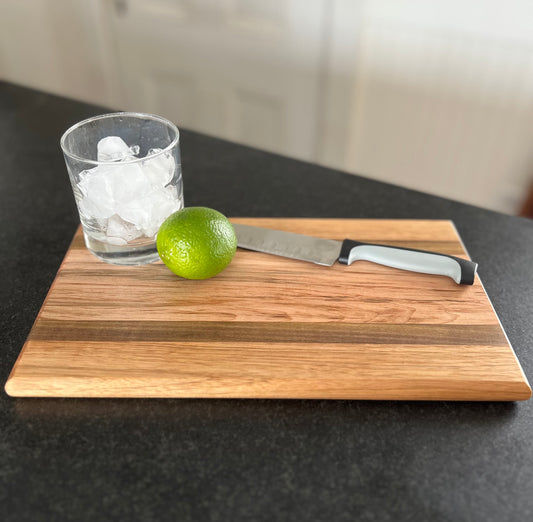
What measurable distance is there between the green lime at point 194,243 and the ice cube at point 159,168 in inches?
2.6

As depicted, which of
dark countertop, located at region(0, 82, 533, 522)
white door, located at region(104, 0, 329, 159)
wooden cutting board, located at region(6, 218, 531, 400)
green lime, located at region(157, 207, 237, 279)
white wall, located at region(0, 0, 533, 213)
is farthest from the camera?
white door, located at region(104, 0, 329, 159)

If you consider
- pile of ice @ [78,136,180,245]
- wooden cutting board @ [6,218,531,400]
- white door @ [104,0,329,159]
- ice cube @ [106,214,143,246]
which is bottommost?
white door @ [104,0,329,159]

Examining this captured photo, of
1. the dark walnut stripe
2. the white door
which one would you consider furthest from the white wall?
the dark walnut stripe

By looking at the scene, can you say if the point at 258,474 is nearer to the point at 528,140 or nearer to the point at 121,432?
the point at 121,432

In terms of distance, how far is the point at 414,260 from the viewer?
90cm

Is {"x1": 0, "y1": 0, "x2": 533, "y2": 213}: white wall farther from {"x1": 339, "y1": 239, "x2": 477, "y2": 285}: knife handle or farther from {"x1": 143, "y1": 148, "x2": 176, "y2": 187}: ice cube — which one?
{"x1": 143, "y1": 148, "x2": 176, "y2": 187}: ice cube

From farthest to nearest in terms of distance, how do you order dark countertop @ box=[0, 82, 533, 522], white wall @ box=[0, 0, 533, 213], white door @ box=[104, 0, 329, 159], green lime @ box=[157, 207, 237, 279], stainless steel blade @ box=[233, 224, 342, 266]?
white door @ box=[104, 0, 329, 159], white wall @ box=[0, 0, 533, 213], stainless steel blade @ box=[233, 224, 342, 266], green lime @ box=[157, 207, 237, 279], dark countertop @ box=[0, 82, 533, 522]

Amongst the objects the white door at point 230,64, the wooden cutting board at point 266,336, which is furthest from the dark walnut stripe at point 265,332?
the white door at point 230,64

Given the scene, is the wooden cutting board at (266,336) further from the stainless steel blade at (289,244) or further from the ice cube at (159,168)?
the ice cube at (159,168)

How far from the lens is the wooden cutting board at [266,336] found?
72 centimetres

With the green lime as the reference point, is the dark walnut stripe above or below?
below

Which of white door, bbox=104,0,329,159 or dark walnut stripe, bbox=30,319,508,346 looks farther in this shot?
white door, bbox=104,0,329,159

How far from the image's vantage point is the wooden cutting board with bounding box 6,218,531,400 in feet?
2.37

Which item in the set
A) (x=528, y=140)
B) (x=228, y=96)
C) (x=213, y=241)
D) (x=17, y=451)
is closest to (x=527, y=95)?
(x=528, y=140)
